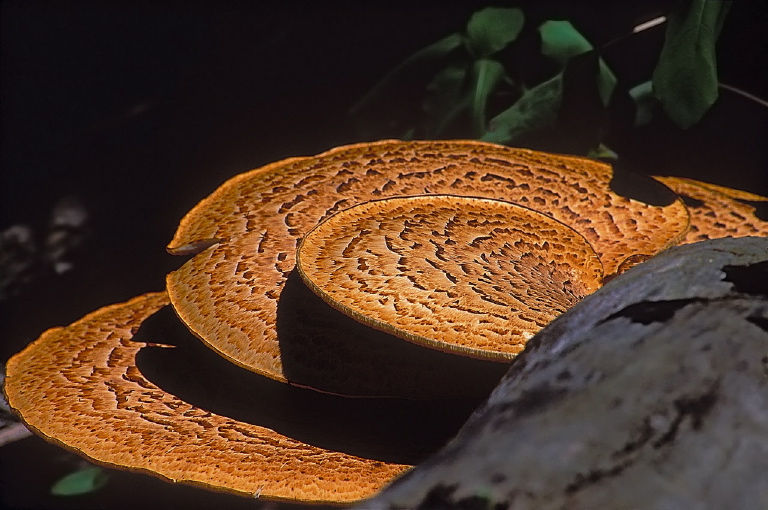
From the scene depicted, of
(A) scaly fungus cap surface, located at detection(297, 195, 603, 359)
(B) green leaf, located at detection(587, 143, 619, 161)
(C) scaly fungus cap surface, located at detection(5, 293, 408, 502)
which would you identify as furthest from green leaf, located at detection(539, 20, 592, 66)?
(C) scaly fungus cap surface, located at detection(5, 293, 408, 502)

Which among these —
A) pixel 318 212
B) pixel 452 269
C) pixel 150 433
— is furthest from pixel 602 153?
pixel 150 433

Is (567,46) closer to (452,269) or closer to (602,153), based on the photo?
(602,153)

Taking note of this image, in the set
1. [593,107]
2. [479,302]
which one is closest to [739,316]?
[479,302]

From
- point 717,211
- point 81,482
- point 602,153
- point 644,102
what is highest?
point 644,102

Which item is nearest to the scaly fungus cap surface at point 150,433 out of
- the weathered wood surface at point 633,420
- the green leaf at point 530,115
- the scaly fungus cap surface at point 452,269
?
the scaly fungus cap surface at point 452,269

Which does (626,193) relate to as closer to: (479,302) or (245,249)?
(479,302)

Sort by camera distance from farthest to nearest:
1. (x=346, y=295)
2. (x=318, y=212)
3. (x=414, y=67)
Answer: (x=414, y=67) < (x=318, y=212) < (x=346, y=295)

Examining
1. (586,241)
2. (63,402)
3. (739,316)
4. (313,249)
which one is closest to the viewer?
(739,316)
